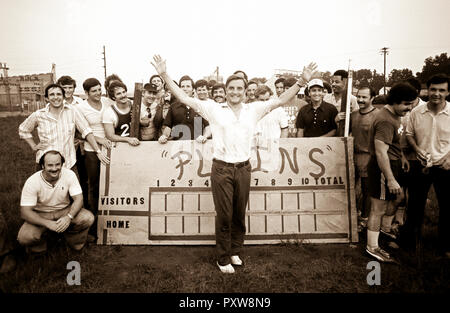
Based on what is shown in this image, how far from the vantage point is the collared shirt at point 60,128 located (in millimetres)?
4258

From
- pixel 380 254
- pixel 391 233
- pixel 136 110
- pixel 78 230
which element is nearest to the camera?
pixel 380 254

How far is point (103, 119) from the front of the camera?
4395 mm

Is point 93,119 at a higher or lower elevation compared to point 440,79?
lower

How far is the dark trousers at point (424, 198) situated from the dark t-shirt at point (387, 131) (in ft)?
1.65

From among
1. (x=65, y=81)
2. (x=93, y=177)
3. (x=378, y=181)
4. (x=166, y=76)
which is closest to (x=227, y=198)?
(x=166, y=76)

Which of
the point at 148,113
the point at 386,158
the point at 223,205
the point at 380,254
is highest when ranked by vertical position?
the point at 148,113

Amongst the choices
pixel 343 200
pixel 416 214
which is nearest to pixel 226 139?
pixel 343 200

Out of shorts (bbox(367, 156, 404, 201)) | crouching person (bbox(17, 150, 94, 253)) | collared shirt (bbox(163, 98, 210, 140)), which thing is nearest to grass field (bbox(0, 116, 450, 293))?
crouching person (bbox(17, 150, 94, 253))

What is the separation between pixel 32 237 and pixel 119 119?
1.84 m

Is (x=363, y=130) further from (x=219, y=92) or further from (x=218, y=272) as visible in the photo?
(x=218, y=272)

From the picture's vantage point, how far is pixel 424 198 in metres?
3.91

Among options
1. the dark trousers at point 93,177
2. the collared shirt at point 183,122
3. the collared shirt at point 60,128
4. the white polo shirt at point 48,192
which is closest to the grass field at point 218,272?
the white polo shirt at point 48,192
